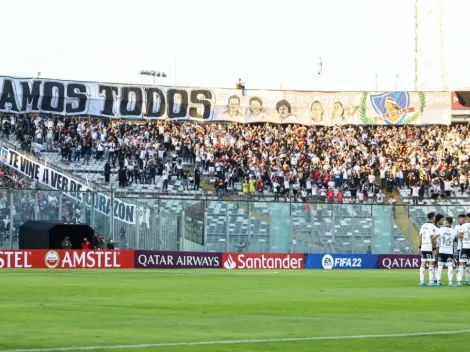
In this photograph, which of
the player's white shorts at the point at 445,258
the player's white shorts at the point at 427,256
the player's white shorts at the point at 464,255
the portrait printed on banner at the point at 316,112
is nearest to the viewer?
the player's white shorts at the point at 427,256

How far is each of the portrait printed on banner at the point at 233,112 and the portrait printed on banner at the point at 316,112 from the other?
5071mm

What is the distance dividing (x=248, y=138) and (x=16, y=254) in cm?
2765

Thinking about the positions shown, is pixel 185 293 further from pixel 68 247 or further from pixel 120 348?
pixel 68 247

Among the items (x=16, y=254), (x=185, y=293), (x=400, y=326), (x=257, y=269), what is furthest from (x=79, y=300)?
(x=257, y=269)

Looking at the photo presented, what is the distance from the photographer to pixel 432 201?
62312mm

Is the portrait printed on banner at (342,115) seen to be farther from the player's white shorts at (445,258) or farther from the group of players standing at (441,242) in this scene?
the player's white shorts at (445,258)

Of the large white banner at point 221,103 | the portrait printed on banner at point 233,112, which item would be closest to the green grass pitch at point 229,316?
the large white banner at point 221,103

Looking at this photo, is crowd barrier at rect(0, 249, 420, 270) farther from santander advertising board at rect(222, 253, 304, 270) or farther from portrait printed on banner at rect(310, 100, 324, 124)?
portrait printed on banner at rect(310, 100, 324, 124)

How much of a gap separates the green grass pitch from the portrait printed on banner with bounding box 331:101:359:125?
48.5 metres

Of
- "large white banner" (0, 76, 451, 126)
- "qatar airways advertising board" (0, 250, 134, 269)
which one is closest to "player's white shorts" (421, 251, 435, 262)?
"qatar airways advertising board" (0, 250, 134, 269)

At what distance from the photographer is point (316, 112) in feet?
259

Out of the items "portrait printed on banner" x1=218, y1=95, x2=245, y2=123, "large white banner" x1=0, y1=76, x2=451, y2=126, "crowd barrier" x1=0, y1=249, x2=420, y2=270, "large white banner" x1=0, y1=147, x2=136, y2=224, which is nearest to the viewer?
"crowd barrier" x1=0, y1=249, x2=420, y2=270

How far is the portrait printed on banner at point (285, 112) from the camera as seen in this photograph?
256 ft

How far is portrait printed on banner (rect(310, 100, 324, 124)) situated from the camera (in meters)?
78.6
